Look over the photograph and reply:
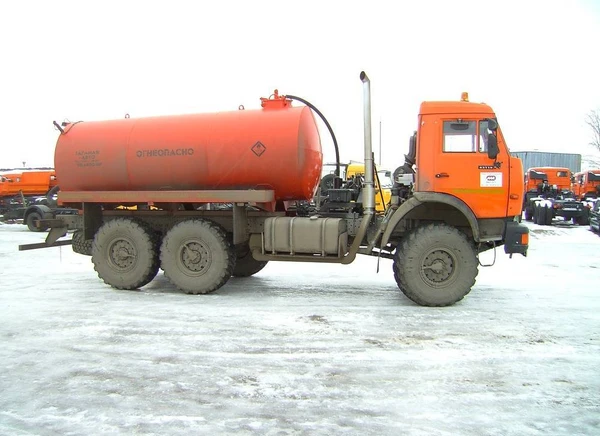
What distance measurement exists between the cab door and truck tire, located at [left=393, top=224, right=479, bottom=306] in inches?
21.7

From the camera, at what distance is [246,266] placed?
960 centimetres

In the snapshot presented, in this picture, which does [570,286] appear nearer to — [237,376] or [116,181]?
[237,376]

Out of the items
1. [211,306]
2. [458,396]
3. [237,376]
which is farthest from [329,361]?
[211,306]

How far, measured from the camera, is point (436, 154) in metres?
7.14

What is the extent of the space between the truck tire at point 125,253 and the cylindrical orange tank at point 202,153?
690 mm

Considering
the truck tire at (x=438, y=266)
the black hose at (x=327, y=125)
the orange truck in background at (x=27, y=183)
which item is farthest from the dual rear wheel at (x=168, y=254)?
the orange truck in background at (x=27, y=183)

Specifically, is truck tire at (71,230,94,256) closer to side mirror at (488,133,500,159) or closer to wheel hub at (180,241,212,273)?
wheel hub at (180,241,212,273)

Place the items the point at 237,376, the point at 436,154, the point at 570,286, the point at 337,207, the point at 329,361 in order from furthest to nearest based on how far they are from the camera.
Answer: the point at 570,286
the point at 337,207
the point at 436,154
the point at 329,361
the point at 237,376

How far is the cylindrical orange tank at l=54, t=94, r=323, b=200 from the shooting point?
7742 mm

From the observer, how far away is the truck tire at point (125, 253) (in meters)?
8.37

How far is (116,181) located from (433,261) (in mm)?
5373

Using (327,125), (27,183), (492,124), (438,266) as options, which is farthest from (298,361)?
(27,183)

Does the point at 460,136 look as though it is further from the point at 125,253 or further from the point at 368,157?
the point at 125,253

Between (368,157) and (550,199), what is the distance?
64.5ft
